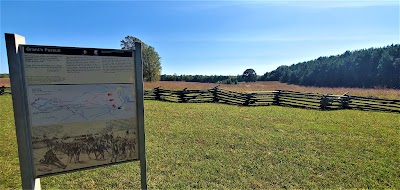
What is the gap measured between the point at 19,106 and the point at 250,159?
4157 mm

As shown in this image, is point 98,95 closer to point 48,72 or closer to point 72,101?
point 72,101

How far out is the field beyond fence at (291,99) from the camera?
1223cm

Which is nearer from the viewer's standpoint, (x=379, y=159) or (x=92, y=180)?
(x=92, y=180)

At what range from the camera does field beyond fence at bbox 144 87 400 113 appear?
12.2 metres

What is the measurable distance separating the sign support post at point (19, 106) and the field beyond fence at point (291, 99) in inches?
505

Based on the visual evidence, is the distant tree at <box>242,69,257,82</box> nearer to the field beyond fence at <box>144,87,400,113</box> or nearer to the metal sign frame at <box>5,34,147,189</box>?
the field beyond fence at <box>144,87,400,113</box>

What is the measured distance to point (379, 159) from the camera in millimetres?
4762

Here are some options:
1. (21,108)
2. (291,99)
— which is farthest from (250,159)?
(291,99)

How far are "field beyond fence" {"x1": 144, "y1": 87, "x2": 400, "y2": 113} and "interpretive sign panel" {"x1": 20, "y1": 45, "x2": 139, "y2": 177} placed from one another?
39.9 feet

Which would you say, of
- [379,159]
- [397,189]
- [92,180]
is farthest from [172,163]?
[379,159]

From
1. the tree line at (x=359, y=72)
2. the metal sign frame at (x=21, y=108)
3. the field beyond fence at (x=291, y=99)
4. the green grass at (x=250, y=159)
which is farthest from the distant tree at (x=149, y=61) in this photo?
the tree line at (x=359, y=72)

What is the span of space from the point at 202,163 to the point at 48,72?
129 inches

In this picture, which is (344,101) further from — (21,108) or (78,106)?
(21,108)

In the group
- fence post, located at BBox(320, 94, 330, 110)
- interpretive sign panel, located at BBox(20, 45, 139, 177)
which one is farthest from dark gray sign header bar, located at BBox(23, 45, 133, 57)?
fence post, located at BBox(320, 94, 330, 110)
